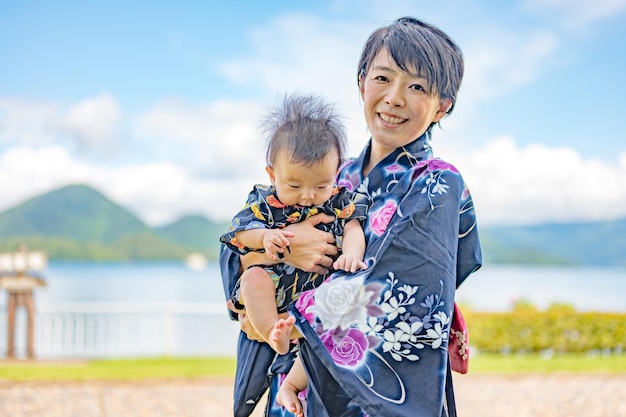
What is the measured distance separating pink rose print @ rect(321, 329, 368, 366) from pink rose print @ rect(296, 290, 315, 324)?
0.09m

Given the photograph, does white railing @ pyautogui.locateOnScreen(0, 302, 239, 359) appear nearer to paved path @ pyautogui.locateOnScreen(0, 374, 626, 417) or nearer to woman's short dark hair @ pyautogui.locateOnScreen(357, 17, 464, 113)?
paved path @ pyautogui.locateOnScreen(0, 374, 626, 417)

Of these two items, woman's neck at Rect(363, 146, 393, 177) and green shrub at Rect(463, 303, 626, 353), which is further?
green shrub at Rect(463, 303, 626, 353)

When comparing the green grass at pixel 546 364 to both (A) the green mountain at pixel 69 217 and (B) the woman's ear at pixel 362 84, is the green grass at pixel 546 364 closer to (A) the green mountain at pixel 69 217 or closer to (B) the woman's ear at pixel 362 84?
(B) the woman's ear at pixel 362 84

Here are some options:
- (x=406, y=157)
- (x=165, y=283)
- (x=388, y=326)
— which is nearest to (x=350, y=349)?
(x=388, y=326)

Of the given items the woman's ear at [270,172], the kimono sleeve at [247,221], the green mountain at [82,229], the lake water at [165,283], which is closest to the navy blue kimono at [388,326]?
the kimono sleeve at [247,221]

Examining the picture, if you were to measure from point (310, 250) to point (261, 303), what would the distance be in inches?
7.2

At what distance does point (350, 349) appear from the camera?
1900 millimetres

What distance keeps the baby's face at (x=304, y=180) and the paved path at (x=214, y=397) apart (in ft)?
21.8

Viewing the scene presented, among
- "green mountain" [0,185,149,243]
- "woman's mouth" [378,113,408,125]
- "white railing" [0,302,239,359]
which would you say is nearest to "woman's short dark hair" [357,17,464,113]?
"woman's mouth" [378,113,408,125]

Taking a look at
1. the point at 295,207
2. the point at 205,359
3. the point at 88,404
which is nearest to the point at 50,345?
the point at 205,359

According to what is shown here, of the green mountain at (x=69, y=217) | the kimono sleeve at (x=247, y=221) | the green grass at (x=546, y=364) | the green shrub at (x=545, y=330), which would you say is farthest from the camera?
the green mountain at (x=69, y=217)

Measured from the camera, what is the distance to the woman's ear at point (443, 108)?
2146 millimetres

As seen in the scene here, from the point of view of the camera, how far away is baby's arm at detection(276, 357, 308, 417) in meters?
1.99

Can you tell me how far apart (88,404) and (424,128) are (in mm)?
7530
